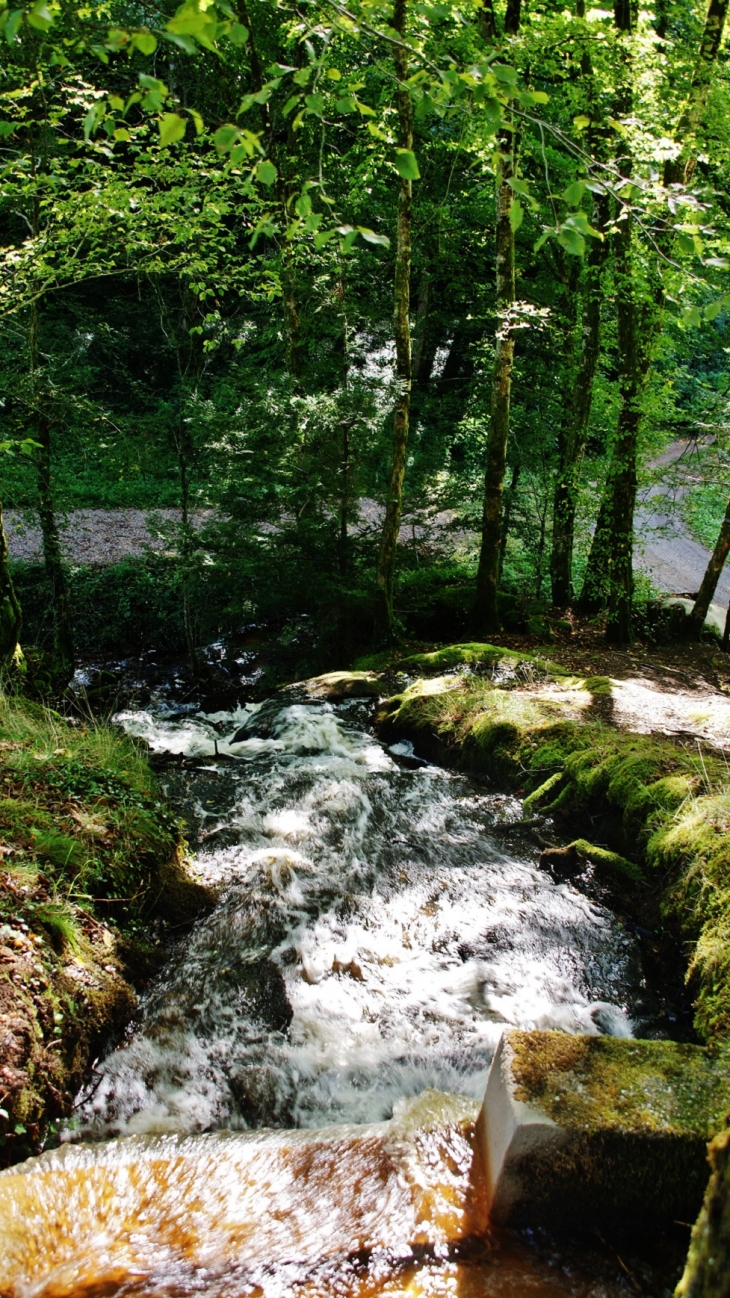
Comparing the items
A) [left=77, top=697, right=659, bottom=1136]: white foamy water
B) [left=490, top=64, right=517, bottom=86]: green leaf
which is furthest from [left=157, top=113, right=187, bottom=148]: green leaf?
[left=77, top=697, right=659, bottom=1136]: white foamy water

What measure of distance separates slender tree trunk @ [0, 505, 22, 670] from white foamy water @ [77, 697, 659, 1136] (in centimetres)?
225

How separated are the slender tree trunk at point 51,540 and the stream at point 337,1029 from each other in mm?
4543

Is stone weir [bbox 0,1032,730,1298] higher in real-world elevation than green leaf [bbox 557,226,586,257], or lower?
lower

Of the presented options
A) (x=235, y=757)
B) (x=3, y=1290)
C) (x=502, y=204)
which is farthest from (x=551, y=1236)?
(x=502, y=204)

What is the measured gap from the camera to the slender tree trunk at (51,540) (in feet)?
27.7

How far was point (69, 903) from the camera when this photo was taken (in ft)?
11.7

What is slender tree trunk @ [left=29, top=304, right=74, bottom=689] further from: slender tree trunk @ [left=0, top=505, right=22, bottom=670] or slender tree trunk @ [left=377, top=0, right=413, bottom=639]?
slender tree trunk @ [left=377, top=0, right=413, bottom=639]

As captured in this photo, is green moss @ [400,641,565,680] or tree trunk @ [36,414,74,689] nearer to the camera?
green moss @ [400,641,565,680]

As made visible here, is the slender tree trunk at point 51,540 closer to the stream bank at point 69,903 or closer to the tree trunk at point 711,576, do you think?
the stream bank at point 69,903

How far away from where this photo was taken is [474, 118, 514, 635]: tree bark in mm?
9539

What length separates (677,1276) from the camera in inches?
88.8

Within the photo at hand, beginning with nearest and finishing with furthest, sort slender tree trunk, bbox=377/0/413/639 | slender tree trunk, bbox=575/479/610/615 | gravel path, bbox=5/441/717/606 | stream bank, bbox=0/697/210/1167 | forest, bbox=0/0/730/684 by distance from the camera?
1. stream bank, bbox=0/697/210/1167
2. forest, bbox=0/0/730/684
3. slender tree trunk, bbox=377/0/413/639
4. gravel path, bbox=5/441/717/606
5. slender tree trunk, bbox=575/479/610/615

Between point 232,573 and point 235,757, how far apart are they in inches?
120

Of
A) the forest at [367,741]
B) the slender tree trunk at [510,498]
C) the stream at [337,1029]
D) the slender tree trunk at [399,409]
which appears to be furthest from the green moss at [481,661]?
the slender tree trunk at [510,498]
